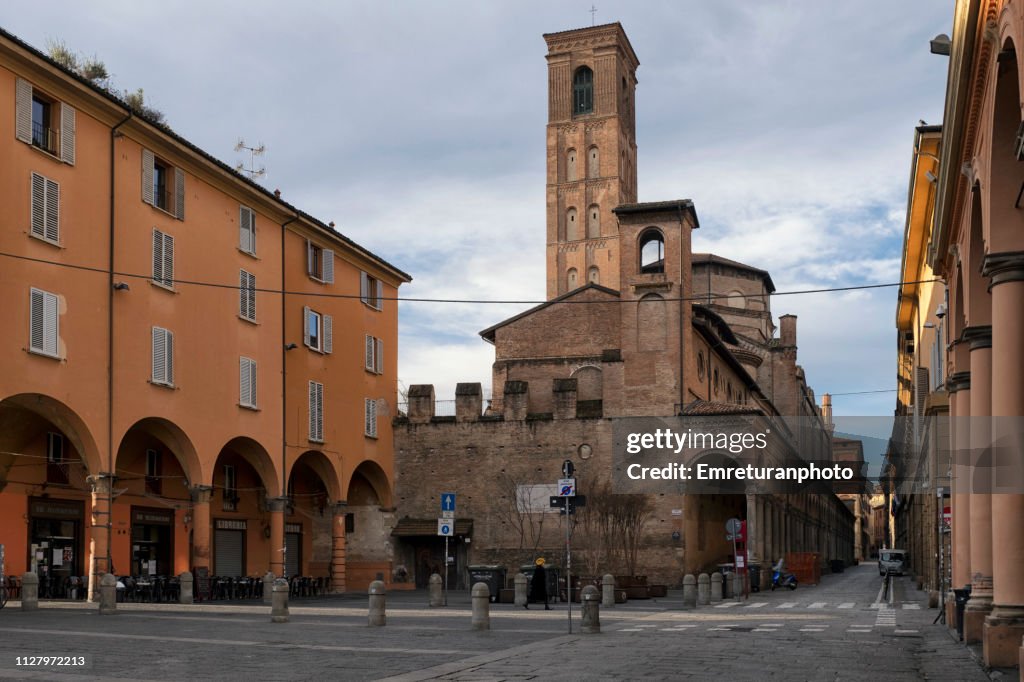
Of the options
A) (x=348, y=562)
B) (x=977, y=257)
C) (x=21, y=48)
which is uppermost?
(x=21, y=48)

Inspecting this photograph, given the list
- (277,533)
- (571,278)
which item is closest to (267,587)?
(277,533)

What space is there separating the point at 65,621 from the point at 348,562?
73.7 ft

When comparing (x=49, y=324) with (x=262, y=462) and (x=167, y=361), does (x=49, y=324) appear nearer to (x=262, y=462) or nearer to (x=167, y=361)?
(x=167, y=361)

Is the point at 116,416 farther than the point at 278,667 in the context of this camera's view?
Yes

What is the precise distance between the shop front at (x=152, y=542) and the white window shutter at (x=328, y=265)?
369 inches

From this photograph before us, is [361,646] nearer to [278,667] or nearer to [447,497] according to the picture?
[278,667]

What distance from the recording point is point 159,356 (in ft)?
96.3

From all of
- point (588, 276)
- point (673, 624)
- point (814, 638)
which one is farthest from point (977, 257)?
point (588, 276)

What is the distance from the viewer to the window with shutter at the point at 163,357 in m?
29.2

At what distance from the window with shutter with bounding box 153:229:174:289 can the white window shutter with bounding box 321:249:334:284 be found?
8.95 m

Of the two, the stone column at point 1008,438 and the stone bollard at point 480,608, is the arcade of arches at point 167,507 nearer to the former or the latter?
the stone bollard at point 480,608

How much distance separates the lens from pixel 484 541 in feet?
137

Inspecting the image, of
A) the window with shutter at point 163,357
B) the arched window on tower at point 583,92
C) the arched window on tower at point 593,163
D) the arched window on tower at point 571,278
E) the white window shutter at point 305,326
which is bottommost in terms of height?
the window with shutter at point 163,357

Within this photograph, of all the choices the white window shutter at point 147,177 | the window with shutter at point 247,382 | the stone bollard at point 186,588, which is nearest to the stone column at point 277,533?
the window with shutter at point 247,382
